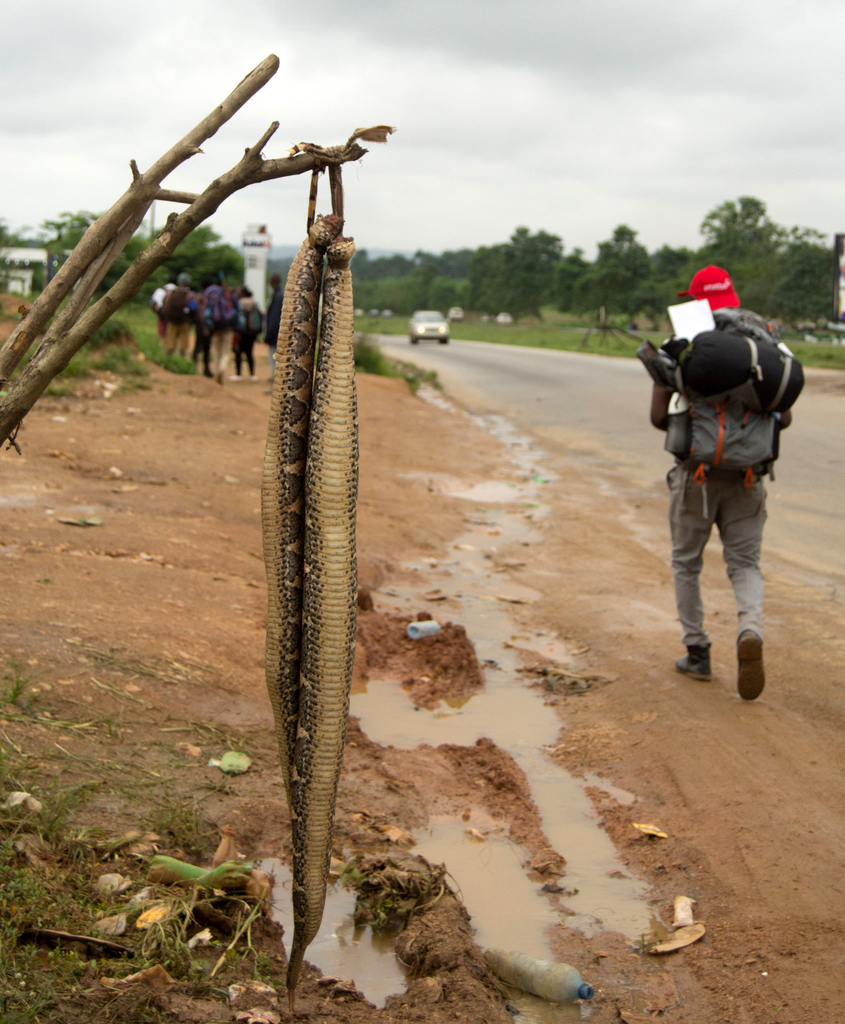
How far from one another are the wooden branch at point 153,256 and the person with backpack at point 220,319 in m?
13.1

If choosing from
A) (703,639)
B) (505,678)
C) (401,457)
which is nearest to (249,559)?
(505,678)

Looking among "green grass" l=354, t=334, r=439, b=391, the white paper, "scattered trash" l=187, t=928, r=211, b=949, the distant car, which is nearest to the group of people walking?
"green grass" l=354, t=334, r=439, b=391

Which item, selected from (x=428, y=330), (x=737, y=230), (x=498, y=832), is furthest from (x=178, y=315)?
(x=737, y=230)

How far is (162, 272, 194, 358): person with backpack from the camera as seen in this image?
15695 millimetres

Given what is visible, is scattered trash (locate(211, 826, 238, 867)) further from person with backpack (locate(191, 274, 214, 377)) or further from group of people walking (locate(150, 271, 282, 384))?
person with backpack (locate(191, 274, 214, 377))

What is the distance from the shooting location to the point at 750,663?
442 centimetres

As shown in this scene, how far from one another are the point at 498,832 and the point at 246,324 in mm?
13549

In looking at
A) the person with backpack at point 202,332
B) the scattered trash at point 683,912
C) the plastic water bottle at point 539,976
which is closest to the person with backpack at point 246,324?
the person with backpack at point 202,332

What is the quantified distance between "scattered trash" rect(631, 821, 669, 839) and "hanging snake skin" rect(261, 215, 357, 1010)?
186cm

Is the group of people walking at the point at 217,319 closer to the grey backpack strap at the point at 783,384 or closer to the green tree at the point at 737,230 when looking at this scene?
the grey backpack strap at the point at 783,384

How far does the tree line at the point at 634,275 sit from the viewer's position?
46.6 metres

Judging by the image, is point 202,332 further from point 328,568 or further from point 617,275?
point 617,275

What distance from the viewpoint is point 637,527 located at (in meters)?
8.88

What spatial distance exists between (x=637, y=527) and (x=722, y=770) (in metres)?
4.97
